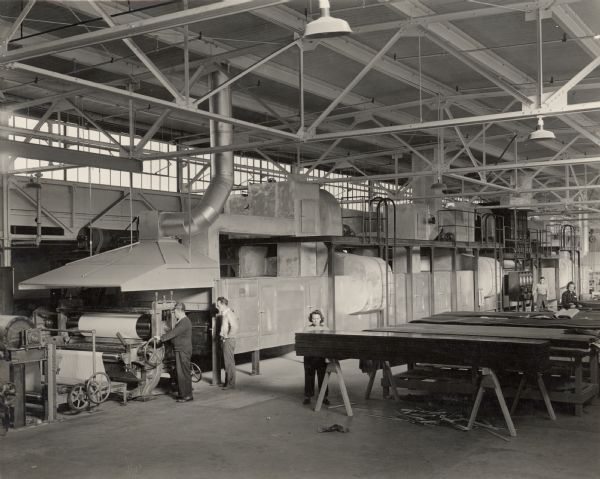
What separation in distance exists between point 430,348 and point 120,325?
563 centimetres

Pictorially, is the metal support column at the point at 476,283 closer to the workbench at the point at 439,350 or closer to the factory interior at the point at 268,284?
the factory interior at the point at 268,284

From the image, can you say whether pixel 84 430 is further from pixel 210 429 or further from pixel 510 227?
pixel 510 227

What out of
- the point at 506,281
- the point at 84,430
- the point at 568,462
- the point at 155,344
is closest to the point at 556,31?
the point at 568,462

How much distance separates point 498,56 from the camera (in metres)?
13.7

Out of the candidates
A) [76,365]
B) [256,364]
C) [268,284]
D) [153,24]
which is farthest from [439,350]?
[268,284]

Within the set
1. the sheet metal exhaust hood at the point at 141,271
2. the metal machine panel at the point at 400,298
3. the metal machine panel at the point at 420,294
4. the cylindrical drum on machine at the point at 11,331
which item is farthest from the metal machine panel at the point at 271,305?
the metal machine panel at the point at 420,294

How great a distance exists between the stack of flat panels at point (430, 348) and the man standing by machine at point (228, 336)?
229 cm

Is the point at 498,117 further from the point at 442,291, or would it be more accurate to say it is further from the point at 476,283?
the point at 476,283

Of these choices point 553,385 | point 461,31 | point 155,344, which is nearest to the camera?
point 553,385

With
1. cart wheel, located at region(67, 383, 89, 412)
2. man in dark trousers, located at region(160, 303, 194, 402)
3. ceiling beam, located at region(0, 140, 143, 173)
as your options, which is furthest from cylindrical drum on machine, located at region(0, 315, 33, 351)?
ceiling beam, located at region(0, 140, 143, 173)

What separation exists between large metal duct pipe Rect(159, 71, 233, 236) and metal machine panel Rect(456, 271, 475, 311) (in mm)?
11157

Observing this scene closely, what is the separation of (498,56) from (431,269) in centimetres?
851

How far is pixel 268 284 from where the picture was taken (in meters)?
14.6

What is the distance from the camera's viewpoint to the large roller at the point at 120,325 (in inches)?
453
